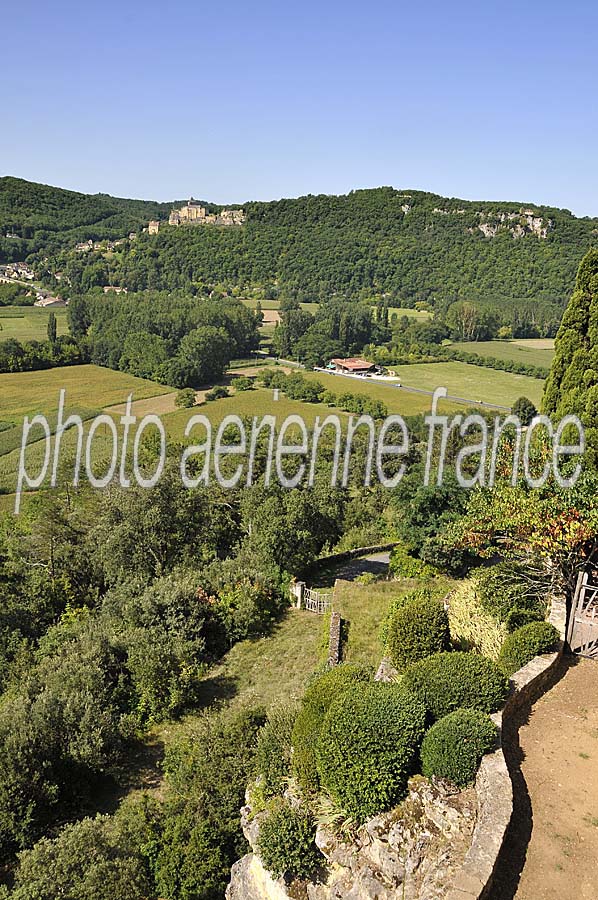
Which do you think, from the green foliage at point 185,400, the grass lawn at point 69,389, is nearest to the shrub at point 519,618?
the grass lawn at point 69,389

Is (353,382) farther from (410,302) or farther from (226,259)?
(226,259)

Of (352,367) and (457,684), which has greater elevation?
(352,367)

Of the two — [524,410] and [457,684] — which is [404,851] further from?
[524,410]

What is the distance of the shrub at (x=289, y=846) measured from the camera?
361 inches

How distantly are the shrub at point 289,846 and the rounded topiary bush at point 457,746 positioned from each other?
1941 millimetres

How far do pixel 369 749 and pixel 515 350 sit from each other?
95880 mm

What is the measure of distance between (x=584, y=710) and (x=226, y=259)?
499 ft

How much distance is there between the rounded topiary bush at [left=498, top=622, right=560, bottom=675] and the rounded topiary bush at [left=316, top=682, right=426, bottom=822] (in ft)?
11.5

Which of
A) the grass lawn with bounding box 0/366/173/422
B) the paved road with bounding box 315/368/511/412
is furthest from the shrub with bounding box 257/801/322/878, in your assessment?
the paved road with bounding box 315/368/511/412

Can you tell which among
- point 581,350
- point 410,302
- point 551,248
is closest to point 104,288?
point 410,302

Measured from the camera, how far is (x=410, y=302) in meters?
134

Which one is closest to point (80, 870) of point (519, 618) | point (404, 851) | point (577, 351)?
point (404, 851)

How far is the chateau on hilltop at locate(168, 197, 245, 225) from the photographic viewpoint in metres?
174

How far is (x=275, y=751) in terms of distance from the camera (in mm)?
11398
